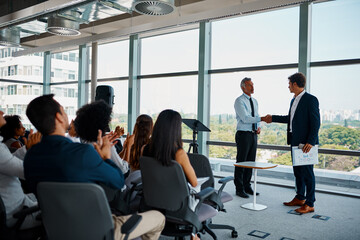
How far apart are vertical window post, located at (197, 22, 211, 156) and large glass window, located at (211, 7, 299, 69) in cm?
14

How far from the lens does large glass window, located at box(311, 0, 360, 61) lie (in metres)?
5.18

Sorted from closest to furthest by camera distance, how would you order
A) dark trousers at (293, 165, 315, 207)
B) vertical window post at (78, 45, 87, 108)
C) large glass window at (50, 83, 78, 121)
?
1. dark trousers at (293, 165, 315, 207)
2. vertical window post at (78, 45, 87, 108)
3. large glass window at (50, 83, 78, 121)

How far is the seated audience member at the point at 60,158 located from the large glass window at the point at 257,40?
4850 millimetres

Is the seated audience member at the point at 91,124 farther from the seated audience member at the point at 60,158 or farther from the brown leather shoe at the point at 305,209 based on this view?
the brown leather shoe at the point at 305,209

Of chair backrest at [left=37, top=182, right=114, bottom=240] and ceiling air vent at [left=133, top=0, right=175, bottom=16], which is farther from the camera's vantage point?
ceiling air vent at [left=133, top=0, right=175, bottom=16]

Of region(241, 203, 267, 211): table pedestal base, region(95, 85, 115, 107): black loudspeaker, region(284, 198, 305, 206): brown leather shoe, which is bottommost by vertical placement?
region(241, 203, 267, 211): table pedestal base

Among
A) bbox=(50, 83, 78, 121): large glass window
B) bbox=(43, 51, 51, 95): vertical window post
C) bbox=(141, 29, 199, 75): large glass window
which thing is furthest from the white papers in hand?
bbox=(43, 51, 51, 95): vertical window post

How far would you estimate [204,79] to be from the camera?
676cm

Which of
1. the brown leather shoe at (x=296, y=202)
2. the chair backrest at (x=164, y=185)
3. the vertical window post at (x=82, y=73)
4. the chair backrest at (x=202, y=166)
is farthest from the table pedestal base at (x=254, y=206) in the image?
the vertical window post at (x=82, y=73)

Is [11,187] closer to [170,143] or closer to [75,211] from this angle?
[75,211]

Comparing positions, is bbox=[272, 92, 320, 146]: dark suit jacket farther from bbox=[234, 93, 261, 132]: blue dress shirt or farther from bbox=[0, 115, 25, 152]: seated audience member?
bbox=[0, 115, 25, 152]: seated audience member

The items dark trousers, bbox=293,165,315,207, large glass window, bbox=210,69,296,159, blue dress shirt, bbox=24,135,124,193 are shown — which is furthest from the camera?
large glass window, bbox=210,69,296,159

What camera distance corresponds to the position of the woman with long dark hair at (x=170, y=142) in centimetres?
222

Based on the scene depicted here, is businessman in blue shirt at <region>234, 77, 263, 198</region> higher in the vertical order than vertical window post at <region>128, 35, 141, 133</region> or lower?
lower
